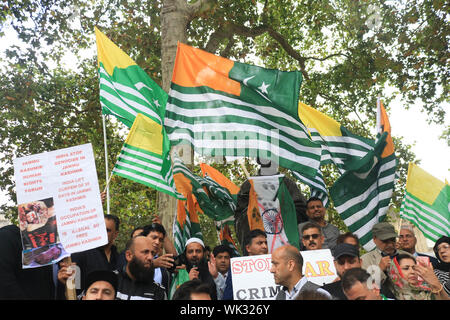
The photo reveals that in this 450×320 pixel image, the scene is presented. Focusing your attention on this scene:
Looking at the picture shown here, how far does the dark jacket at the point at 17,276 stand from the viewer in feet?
12.5

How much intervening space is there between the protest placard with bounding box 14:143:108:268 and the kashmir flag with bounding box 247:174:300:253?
2.71 m

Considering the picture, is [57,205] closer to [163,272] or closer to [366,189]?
[163,272]

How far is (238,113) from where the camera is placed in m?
5.98

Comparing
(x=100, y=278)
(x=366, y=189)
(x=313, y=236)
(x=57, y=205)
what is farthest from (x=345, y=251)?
(x=57, y=205)

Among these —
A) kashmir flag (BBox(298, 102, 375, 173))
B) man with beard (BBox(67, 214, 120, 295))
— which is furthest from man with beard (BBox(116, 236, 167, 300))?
kashmir flag (BBox(298, 102, 375, 173))

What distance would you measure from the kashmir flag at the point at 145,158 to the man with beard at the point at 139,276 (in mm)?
2063

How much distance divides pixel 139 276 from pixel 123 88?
3533 mm

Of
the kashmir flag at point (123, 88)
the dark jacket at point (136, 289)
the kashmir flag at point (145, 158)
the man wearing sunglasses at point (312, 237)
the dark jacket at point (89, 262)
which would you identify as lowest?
the dark jacket at point (136, 289)

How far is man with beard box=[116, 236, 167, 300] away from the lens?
4426mm

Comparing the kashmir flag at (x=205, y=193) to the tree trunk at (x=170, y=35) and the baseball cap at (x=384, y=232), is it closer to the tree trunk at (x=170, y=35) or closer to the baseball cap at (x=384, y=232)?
the tree trunk at (x=170, y=35)

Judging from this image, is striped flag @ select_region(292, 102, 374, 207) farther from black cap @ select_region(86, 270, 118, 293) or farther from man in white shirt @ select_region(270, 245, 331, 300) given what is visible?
black cap @ select_region(86, 270, 118, 293)

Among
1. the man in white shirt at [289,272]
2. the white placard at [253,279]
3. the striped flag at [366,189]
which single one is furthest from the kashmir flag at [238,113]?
the man in white shirt at [289,272]

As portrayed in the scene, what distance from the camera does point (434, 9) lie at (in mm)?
9867
